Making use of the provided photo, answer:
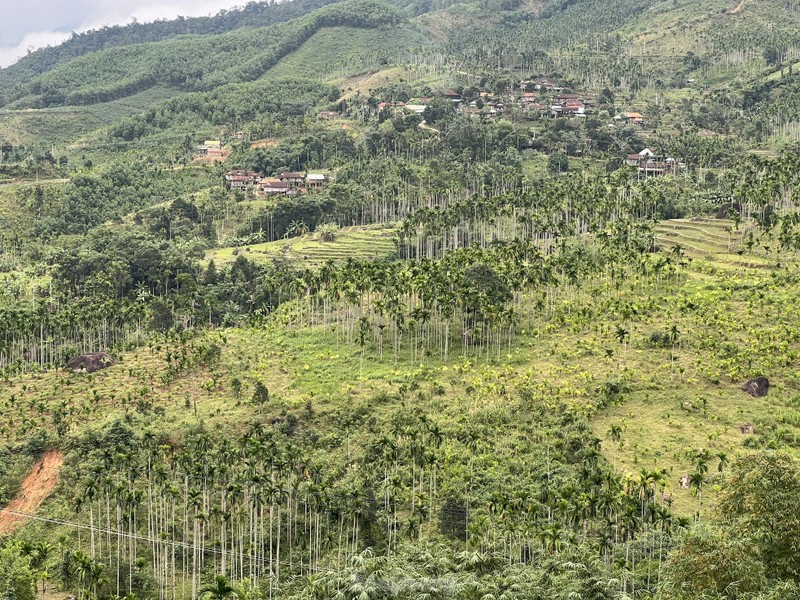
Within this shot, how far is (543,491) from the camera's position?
230 feet

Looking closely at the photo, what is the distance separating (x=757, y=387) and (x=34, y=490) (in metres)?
71.2

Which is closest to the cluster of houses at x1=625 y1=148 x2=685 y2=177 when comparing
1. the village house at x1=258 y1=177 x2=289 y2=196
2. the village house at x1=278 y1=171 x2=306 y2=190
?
the village house at x1=278 y1=171 x2=306 y2=190

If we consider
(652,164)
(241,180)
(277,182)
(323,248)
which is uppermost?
(241,180)

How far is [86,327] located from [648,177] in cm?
10616

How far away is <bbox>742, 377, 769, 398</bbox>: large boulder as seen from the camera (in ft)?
283

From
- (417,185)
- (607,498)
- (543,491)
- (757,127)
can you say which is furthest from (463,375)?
(757,127)

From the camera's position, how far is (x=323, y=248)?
149m

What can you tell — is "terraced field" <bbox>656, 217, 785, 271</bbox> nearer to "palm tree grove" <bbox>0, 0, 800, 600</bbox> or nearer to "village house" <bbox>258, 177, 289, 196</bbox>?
"palm tree grove" <bbox>0, 0, 800, 600</bbox>

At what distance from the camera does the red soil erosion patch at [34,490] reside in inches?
3100

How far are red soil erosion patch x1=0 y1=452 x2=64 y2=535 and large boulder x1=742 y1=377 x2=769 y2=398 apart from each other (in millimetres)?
68275

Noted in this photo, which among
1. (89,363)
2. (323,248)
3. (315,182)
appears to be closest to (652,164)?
(315,182)

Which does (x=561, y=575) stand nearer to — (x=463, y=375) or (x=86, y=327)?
(x=463, y=375)

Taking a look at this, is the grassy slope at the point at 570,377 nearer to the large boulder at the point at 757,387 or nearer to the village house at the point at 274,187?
the large boulder at the point at 757,387

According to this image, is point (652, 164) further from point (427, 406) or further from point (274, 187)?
point (427, 406)
